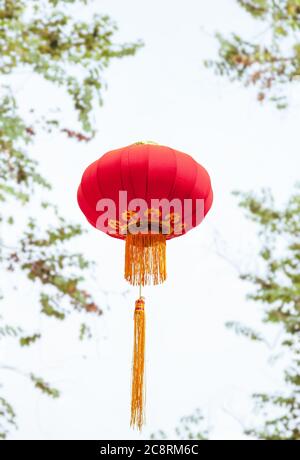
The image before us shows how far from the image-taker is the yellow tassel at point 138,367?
3.18m

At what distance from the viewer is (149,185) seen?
304 centimetres

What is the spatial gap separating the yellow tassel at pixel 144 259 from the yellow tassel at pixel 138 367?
0.51ft

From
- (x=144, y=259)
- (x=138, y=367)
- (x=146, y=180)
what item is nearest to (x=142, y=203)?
(x=146, y=180)

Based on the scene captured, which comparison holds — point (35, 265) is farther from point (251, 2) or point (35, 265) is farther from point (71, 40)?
point (251, 2)

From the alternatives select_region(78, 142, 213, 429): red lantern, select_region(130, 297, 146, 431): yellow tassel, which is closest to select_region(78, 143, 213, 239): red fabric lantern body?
select_region(78, 142, 213, 429): red lantern

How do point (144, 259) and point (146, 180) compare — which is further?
point (144, 259)

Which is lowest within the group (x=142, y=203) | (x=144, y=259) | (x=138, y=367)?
(x=138, y=367)

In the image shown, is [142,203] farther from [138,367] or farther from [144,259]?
[138,367]

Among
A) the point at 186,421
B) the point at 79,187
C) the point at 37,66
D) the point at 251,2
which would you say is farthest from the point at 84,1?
the point at 186,421

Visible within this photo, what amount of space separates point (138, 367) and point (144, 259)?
55 centimetres

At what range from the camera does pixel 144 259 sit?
10.8 feet

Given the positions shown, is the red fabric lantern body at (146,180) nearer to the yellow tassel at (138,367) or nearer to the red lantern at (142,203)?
the red lantern at (142,203)

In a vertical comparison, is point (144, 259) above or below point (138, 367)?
above

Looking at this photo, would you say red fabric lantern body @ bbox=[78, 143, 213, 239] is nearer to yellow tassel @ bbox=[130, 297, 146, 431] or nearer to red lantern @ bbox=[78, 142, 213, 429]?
red lantern @ bbox=[78, 142, 213, 429]
